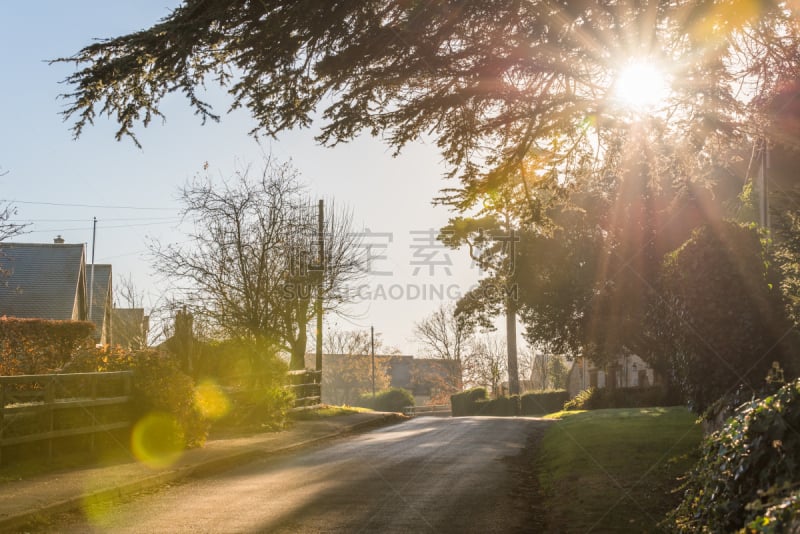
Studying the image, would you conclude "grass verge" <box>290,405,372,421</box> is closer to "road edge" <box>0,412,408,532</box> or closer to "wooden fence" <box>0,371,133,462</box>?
"road edge" <box>0,412,408,532</box>

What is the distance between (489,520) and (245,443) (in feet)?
29.8

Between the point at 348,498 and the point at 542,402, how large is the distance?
4210cm

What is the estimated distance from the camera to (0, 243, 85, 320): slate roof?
35781mm

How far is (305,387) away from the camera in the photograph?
27.0m

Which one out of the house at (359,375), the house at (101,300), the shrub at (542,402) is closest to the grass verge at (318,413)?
the shrub at (542,402)

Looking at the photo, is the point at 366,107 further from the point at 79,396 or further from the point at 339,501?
the point at 79,396

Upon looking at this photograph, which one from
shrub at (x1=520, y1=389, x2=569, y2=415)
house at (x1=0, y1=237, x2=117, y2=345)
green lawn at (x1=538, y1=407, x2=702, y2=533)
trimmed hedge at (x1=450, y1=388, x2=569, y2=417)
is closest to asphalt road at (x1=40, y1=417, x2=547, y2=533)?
green lawn at (x1=538, y1=407, x2=702, y2=533)

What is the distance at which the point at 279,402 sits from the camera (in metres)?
21.5

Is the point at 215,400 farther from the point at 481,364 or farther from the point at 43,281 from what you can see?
the point at 481,364

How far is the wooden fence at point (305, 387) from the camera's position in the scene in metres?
25.5

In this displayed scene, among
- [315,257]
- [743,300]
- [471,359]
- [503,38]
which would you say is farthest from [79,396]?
[471,359]

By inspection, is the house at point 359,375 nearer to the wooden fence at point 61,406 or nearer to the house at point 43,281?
the house at point 43,281

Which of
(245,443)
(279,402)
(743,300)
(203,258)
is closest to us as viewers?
(743,300)

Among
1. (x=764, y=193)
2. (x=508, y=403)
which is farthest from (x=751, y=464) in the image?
(x=508, y=403)
